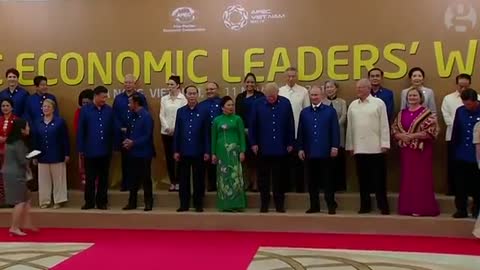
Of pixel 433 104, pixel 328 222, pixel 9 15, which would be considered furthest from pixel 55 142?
pixel 433 104

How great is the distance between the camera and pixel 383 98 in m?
7.06

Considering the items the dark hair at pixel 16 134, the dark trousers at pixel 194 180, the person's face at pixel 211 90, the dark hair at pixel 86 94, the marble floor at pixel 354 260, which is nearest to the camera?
the marble floor at pixel 354 260

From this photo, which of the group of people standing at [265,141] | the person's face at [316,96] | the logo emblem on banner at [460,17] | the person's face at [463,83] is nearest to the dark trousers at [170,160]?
the group of people standing at [265,141]

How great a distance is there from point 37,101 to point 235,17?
112 inches

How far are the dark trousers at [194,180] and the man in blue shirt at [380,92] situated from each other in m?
2.23

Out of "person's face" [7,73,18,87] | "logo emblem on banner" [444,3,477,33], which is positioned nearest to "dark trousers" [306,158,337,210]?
"logo emblem on banner" [444,3,477,33]

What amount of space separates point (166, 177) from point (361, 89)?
304cm

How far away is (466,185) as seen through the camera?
6.25 metres

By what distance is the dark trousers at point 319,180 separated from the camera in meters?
6.61

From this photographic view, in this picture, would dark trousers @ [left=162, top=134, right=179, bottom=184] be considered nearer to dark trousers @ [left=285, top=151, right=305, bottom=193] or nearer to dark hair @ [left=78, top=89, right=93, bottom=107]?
dark hair @ [left=78, top=89, right=93, bottom=107]

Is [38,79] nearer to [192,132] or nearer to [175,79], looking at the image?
[175,79]

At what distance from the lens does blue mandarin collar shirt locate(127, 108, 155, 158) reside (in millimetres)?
7027

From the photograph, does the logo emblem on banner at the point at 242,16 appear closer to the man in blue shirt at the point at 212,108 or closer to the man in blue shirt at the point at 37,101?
the man in blue shirt at the point at 212,108

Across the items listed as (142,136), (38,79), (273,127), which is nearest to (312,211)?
(273,127)
